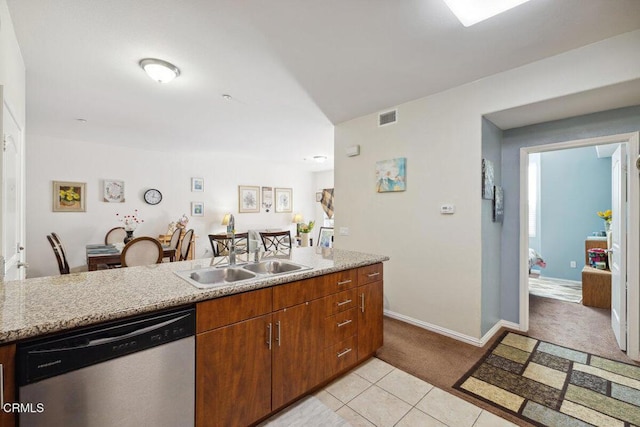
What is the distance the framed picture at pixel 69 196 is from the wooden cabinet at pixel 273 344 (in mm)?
5257

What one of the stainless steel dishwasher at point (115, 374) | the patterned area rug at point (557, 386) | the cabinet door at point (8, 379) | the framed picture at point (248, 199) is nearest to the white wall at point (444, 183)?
the patterned area rug at point (557, 386)

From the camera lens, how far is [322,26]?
2023 mm

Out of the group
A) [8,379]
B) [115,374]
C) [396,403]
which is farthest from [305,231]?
[8,379]

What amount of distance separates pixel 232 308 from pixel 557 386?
2.43 metres

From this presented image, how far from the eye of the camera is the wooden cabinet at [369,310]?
7.39ft

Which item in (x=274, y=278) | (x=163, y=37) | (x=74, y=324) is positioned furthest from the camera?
(x=163, y=37)

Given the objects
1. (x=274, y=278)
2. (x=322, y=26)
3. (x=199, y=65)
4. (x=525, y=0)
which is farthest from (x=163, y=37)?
(x=525, y=0)

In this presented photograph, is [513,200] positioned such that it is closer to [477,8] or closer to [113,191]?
[477,8]

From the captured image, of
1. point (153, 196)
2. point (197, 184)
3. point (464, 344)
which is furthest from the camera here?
point (197, 184)

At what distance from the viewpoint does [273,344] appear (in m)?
1.65

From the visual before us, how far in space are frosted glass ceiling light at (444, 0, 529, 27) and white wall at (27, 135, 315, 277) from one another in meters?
5.59

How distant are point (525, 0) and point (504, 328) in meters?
3.08

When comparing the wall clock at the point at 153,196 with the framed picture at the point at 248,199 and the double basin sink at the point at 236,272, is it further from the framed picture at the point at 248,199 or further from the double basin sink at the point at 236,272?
the double basin sink at the point at 236,272

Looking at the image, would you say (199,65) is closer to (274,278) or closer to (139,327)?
(274,278)
